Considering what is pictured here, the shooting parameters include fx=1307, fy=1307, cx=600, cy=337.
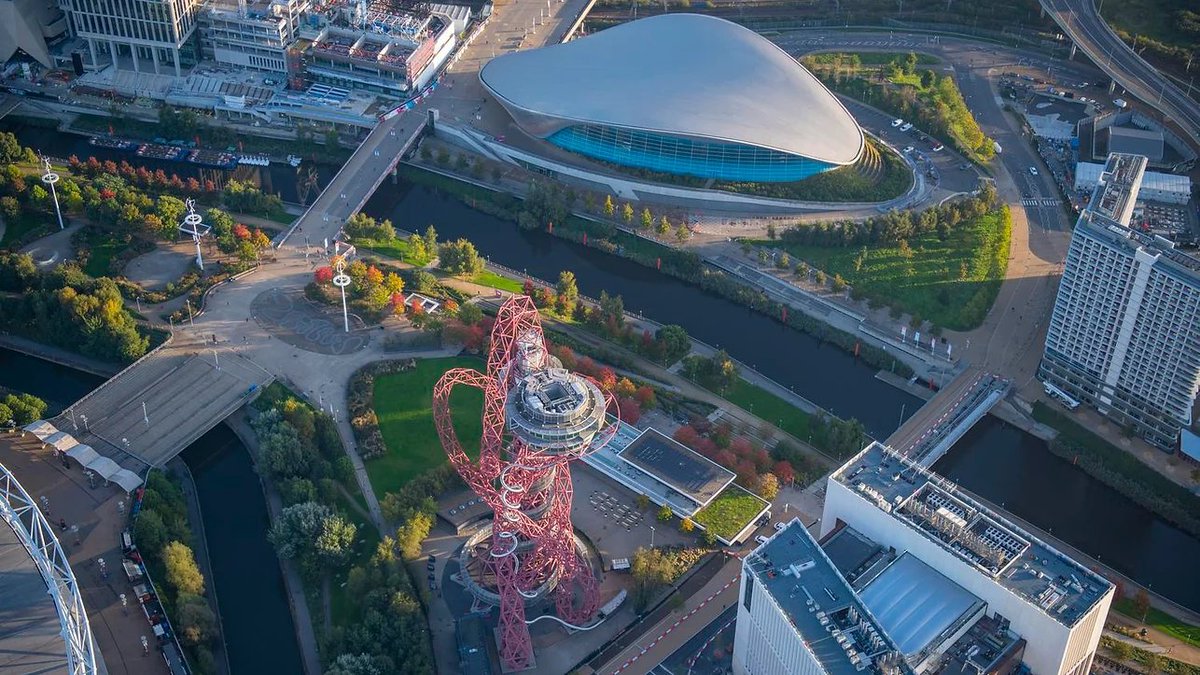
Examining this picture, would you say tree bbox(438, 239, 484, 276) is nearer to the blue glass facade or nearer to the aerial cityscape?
the aerial cityscape

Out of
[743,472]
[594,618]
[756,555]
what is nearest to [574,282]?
[743,472]

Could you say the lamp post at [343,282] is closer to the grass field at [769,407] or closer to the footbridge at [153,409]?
the footbridge at [153,409]

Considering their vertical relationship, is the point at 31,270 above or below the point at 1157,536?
above

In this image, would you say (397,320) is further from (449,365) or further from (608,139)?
(608,139)

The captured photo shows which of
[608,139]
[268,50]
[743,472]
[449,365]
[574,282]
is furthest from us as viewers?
[268,50]

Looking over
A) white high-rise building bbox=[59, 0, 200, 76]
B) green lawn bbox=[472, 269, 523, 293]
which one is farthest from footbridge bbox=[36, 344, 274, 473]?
white high-rise building bbox=[59, 0, 200, 76]

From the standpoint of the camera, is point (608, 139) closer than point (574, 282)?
No

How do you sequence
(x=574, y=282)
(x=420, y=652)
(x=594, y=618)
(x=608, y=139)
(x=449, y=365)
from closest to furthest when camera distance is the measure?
(x=420, y=652), (x=594, y=618), (x=449, y=365), (x=574, y=282), (x=608, y=139)
